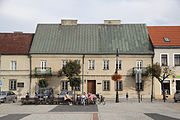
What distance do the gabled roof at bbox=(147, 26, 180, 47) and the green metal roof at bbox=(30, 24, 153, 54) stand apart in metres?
1.02

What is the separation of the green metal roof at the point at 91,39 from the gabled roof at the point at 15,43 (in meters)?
1.11

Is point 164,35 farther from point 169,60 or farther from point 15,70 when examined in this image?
point 15,70

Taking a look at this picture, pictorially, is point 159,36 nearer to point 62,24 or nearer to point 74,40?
point 74,40

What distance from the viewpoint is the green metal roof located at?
4003 cm

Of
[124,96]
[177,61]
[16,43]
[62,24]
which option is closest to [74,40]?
[62,24]

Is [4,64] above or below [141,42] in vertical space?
below

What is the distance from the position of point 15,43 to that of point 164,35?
2287cm

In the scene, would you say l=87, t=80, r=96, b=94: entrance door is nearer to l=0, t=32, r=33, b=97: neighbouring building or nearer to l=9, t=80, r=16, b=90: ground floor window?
l=0, t=32, r=33, b=97: neighbouring building

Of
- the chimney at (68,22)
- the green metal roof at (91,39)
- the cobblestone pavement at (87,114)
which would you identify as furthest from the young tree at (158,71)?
the chimney at (68,22)

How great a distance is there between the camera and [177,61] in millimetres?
38781

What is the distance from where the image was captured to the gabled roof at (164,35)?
1537 inches

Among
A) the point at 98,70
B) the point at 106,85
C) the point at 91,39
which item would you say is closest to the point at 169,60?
the point at 106,85

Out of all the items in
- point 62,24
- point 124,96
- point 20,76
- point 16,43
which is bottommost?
point 124,96

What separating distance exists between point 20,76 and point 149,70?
18642 mm
